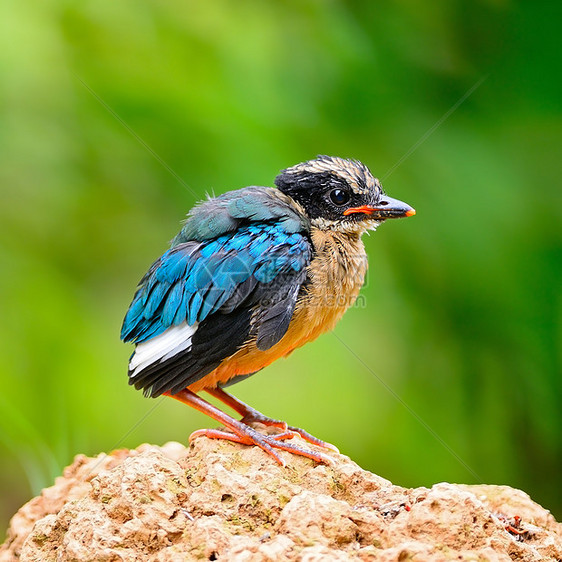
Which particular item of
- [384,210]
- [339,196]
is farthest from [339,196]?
[384,210]

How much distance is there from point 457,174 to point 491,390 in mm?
1430

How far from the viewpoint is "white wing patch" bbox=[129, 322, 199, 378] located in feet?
11.4

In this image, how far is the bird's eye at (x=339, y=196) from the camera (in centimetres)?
384

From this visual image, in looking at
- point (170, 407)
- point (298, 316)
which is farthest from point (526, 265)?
point (170, 407)

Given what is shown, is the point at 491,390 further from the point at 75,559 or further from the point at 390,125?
the point at 75,559

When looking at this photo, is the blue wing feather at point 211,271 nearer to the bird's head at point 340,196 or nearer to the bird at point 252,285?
the bird at point 252,285

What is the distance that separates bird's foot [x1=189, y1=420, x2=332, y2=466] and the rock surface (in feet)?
0.13

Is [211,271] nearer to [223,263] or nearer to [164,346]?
[223,263]

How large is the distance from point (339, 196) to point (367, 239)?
106 centimetres

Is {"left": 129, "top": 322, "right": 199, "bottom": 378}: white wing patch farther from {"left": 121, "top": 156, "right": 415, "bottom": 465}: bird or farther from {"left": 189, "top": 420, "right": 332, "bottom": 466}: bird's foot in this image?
{"left": 189, "top": 420, "right": 332, "bottom": 466}: bird's foot

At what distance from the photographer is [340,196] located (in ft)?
12.6

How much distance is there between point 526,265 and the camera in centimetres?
478

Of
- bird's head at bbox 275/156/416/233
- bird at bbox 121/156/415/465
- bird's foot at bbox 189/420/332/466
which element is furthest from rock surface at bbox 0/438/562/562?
bird's head at bbox 275/156/416/233

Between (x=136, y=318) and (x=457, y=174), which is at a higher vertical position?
(x=457, y=174)
